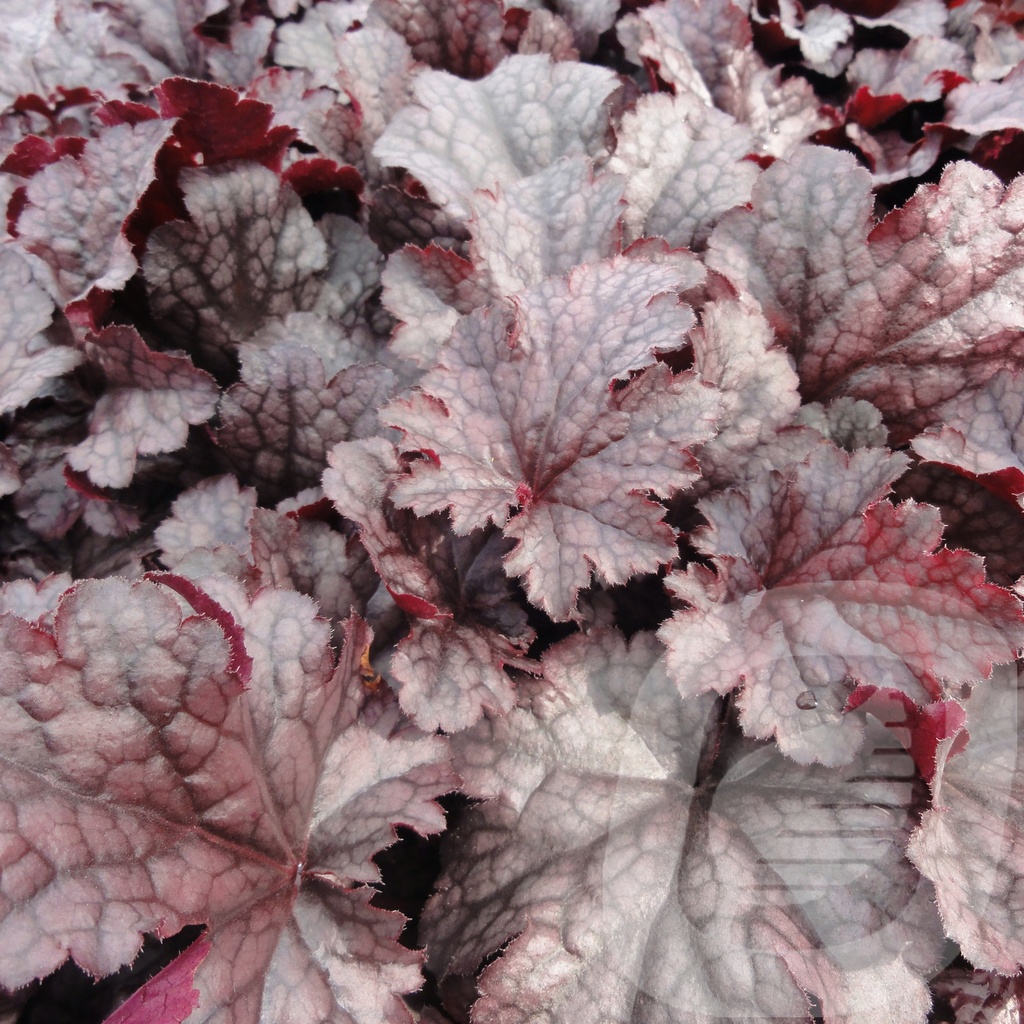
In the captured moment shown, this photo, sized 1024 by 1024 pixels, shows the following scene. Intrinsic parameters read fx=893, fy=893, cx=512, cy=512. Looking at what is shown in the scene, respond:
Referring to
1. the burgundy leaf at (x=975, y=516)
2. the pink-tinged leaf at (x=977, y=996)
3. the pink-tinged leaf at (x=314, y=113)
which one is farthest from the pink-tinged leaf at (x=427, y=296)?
the pink-tinged leaf at (x=977, y=996)

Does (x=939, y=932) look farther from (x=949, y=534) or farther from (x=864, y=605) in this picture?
(x=949, y=534)

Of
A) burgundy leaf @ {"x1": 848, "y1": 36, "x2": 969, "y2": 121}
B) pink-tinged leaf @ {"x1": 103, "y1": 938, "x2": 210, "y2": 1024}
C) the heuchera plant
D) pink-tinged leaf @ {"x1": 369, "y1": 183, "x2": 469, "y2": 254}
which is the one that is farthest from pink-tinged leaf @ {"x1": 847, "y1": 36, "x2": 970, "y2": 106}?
pink-tinged leaf @ {"x1": 103, "y1": 938, "x2": 210, "y2": 1024}

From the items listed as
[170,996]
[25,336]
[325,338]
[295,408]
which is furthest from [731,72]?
[170,996]

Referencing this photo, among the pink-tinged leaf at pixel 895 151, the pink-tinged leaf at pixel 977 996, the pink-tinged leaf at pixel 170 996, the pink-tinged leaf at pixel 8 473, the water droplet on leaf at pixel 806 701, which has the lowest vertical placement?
the pink-tinged leaf at pixel 977 996

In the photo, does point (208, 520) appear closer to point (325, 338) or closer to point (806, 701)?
point (325, 338)

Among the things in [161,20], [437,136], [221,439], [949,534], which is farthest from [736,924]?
[161,20]

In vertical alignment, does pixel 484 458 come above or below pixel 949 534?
above

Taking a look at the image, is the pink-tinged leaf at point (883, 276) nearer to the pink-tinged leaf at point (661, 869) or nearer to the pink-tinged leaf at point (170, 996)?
the pink-tinged leaf at point (661, 869)
